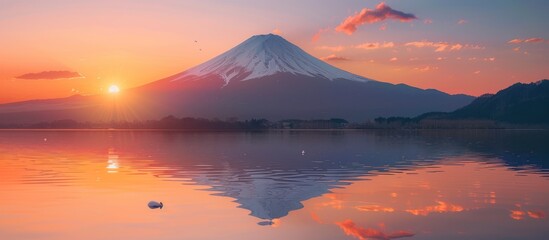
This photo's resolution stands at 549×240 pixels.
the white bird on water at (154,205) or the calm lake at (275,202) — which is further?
the white bird on water at (154,205)

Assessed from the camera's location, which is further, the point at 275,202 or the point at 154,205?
the point at 275,202

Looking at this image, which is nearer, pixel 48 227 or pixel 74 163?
pixel 48 227

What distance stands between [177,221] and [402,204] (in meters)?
8.96

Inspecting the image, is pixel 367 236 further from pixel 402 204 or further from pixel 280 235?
pixel 402 204

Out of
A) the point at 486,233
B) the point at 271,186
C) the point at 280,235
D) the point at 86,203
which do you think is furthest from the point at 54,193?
the point at 486,233

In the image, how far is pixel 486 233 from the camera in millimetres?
18422

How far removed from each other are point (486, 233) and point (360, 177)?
53.3 feet

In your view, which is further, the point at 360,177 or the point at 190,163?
the point at 190,163

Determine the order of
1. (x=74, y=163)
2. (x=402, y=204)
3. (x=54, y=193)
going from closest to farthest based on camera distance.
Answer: (x=402, y=204)
(x=54, y=193)
(x=74, y=163)

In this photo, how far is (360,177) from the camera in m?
34.6

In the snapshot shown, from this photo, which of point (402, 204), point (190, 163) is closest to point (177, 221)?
point (402, 204)

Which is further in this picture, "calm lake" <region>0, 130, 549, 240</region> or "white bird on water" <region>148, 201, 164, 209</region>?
"white bird on water" <region>148, 201, 164, 209</region>

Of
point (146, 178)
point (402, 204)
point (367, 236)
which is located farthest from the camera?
point (146, 178)

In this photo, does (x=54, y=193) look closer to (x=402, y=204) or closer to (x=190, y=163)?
(x=402, y=204)
